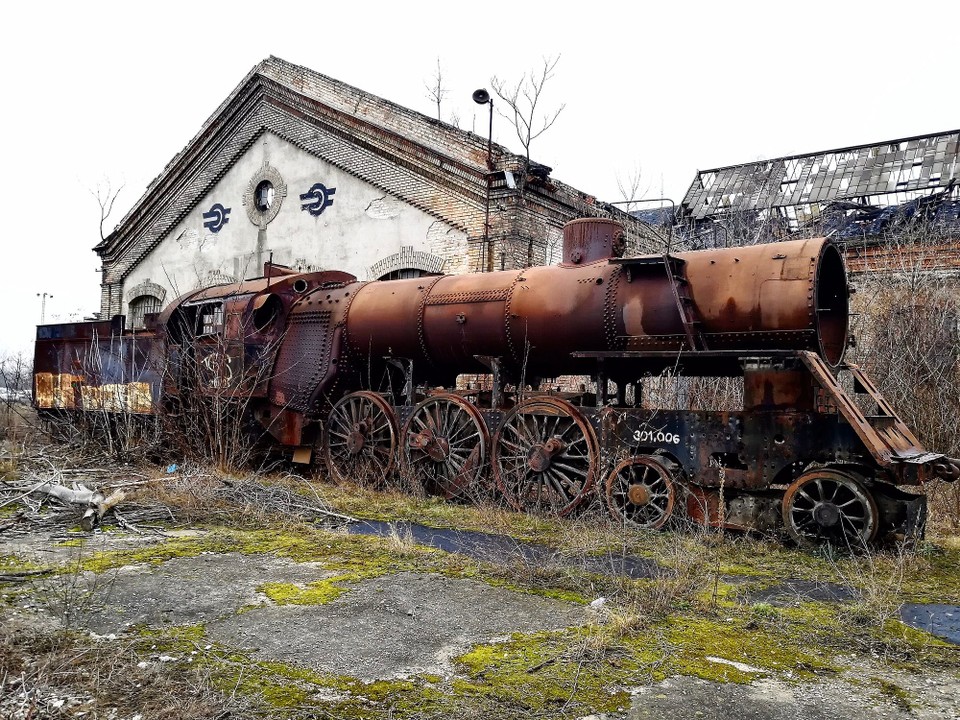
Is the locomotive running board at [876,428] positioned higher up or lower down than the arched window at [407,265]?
lower down

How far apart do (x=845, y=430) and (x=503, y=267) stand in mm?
7758

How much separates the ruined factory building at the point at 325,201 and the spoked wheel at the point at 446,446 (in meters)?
4.96

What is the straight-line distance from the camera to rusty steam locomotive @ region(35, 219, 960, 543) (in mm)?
6297

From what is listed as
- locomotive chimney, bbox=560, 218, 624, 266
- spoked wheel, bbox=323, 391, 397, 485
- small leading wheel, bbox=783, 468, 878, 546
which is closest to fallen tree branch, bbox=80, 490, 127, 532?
spoked wheel, bbox=323, 391, 397, 485

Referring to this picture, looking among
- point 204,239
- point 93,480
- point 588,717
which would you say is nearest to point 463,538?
point 588,717

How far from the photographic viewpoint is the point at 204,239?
18.9 metres

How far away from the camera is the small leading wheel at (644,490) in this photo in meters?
6.75

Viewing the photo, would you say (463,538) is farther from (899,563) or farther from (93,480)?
(93,480)

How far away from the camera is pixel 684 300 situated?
23.0ft

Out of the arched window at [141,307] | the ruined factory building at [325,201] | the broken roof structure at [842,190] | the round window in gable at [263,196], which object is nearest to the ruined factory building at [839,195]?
the broken roof structure at [842,190]

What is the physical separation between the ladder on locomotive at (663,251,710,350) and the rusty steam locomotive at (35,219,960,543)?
23 mm

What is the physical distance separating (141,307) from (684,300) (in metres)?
17.5

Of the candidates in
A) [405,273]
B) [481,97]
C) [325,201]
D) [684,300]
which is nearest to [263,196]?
[325,201]

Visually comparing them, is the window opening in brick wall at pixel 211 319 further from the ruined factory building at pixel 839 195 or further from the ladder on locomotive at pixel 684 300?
the ruined factory building at pixel 839 195
